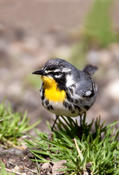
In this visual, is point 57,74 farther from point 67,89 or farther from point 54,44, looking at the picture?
point 54,44

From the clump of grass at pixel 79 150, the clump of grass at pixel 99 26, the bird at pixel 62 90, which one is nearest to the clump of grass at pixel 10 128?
the clump of grass at pixel 79 150

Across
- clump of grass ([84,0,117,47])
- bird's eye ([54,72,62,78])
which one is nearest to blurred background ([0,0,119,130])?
clump of grass ([84,0,117,47])

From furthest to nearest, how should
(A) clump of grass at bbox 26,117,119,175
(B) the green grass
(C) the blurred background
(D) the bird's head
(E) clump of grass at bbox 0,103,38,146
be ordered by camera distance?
(B) the green grass
(C) the blurred background
(E) clump of grass at bbox 0,103,38,146
(D) the bird's head
(A) clump of grass at bbox 26,117,119,175

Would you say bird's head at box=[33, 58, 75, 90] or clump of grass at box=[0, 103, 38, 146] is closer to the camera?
bird's head at box=[33, 58, 75, 90]

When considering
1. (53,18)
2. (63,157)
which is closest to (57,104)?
(63,157)

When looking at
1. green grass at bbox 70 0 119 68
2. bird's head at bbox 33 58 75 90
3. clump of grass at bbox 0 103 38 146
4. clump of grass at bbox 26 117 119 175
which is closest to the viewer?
clump of grass at bbox 26 117 119 175

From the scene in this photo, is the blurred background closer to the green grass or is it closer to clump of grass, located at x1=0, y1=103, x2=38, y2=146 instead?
the green grass

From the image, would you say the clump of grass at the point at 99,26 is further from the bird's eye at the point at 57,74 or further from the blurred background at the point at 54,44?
the bird's eye at the point at 57,74

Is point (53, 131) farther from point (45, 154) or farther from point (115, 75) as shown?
point (115, 75)
